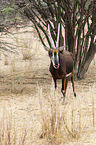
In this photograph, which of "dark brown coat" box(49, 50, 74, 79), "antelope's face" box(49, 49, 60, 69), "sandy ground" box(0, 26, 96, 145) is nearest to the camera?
"sandy ground" box(0, 26, 96, 145)

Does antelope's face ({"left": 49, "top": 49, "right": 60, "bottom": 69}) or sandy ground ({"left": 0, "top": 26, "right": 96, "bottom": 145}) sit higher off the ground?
antelope's face ({"left": 49, "top": 49, "right": 60, "bottom": 69})

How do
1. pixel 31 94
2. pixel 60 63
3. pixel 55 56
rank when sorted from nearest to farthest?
1. pixel 55 56
2. pixel 60 63
3. pixel 31 94

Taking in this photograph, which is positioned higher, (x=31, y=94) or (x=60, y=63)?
(x=60, y=63)

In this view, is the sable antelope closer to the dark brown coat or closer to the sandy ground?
the dark brown coat

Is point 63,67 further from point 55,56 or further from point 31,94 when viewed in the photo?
point 31,94

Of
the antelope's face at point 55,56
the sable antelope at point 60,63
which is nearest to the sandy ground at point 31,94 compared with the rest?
the sable antelope at point 60,63

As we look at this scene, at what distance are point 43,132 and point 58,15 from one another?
511 cm

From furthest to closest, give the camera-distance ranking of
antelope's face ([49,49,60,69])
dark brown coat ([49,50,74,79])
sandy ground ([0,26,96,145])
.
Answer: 1. dark brown coat ([49,50,74,79])
2. antelope's face ([49,49,60,69])
3. sandy ground ([0,26,96,145])

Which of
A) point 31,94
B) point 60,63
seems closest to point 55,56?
point 60,63

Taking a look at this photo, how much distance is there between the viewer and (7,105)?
21.7 ft

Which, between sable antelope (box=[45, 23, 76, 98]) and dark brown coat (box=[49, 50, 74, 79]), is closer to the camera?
sable antelope (box=[45, 23, 76, 98])

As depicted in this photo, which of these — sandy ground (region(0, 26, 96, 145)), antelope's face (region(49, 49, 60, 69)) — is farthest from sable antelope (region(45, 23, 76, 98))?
sandy ground (region(0, 26, 96, 145))

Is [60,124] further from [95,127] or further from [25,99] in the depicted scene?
[25,99]

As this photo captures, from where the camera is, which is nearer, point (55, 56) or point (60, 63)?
point (55, 56)
